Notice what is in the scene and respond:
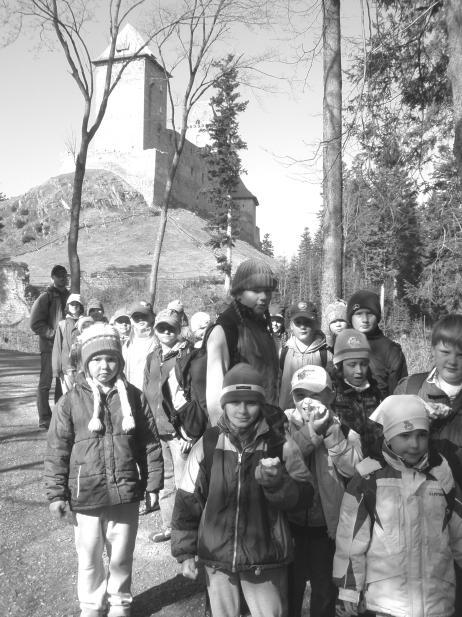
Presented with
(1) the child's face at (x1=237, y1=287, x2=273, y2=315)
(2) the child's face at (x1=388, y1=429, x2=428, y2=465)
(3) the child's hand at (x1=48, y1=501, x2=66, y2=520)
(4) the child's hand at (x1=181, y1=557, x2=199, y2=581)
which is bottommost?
(4) the child's hand at (x1=181, y1=557, x2=199, y2=581)

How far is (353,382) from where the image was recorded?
3504 millimetres

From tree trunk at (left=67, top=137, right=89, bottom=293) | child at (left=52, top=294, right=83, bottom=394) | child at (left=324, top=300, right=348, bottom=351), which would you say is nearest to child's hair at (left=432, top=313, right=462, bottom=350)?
child at (left=324, top=300, right=348, bottom=351)

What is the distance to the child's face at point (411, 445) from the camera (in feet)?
8.77

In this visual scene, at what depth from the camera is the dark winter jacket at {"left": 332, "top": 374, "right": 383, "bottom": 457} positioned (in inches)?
117

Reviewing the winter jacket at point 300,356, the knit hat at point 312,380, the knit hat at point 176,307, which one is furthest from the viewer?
the knit hat at point 176,307

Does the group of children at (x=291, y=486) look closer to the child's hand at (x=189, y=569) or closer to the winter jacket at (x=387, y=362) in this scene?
the child's hand at (x=189, y=569)

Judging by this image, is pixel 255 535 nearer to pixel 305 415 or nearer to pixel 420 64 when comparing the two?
pixel 305 415

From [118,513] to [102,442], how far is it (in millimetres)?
413

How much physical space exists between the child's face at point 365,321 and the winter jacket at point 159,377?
1360mm

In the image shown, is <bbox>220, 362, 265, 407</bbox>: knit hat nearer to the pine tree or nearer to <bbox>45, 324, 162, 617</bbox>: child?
<bbox>45, 324, 162, 617</bbox>: child

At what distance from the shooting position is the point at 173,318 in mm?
5230

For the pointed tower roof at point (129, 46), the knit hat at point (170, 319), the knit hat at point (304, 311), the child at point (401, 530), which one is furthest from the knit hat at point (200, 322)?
the pointed tower roof at point (129, 46)

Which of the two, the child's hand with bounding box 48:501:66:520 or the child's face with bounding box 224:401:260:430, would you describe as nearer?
the child's face with bounding box 224:401:260:430

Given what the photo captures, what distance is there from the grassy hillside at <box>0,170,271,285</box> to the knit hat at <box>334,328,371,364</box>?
147 feet
